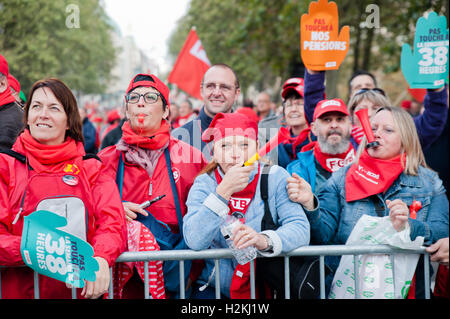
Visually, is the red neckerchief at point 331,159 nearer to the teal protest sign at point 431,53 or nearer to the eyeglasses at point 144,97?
the teal protest sign at point 431,53

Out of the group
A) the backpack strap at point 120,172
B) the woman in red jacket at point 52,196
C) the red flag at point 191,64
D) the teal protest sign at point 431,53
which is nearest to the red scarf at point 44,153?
the woman in red jacket at point 52,196

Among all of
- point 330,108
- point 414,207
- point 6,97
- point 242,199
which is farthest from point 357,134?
point 6,97

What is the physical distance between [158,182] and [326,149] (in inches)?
55.9

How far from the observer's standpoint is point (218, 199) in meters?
2.55

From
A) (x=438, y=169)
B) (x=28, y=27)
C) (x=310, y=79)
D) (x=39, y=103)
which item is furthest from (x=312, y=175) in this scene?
(x=28, y=27)

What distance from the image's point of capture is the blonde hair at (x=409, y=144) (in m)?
3.02

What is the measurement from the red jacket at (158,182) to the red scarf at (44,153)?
41cm

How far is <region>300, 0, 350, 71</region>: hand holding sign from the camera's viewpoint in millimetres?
3986

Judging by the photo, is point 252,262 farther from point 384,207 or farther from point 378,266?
point 384,207

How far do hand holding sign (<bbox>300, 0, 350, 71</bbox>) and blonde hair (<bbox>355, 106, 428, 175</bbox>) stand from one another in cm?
99

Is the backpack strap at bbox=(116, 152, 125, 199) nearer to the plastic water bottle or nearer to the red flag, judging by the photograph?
the plastic water bottle

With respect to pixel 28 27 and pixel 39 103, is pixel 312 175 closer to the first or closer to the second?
pixel 39 103
